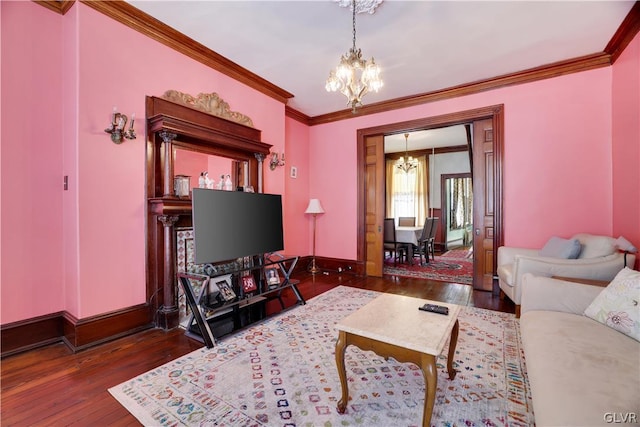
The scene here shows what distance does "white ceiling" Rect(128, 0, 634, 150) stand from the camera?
2562mm

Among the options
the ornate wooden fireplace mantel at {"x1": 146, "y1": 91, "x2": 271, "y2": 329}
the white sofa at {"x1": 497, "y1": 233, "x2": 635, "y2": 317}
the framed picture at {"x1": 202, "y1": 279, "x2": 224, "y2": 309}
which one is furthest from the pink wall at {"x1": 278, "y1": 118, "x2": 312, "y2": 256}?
the white sofa at {"x1": 497, "y1": 233, "x2": 635, "y2": 317}

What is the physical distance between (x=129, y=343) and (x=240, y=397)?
1.38 meters

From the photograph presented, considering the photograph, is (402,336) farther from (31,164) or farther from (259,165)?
(31,164)

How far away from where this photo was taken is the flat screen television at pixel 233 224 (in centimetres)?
261

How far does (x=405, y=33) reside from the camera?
9.60 feet

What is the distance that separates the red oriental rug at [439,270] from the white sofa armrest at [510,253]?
96 cm

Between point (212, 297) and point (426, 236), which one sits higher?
point (426, 236)

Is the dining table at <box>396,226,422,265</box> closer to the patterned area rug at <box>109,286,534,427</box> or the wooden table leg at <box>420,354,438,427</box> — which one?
the patterned area rug at <box>109,286,534,427</box>

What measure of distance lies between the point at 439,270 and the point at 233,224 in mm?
4211

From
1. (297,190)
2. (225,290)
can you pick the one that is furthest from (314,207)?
(225,290)

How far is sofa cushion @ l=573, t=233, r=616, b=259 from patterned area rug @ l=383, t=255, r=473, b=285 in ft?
5.77

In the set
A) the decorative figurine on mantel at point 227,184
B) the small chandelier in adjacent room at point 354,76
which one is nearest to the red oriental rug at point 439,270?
the decorative figurine on mantel at point 227,184

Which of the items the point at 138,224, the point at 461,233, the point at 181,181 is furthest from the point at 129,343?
the point at 461,233

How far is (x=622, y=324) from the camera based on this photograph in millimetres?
1618
